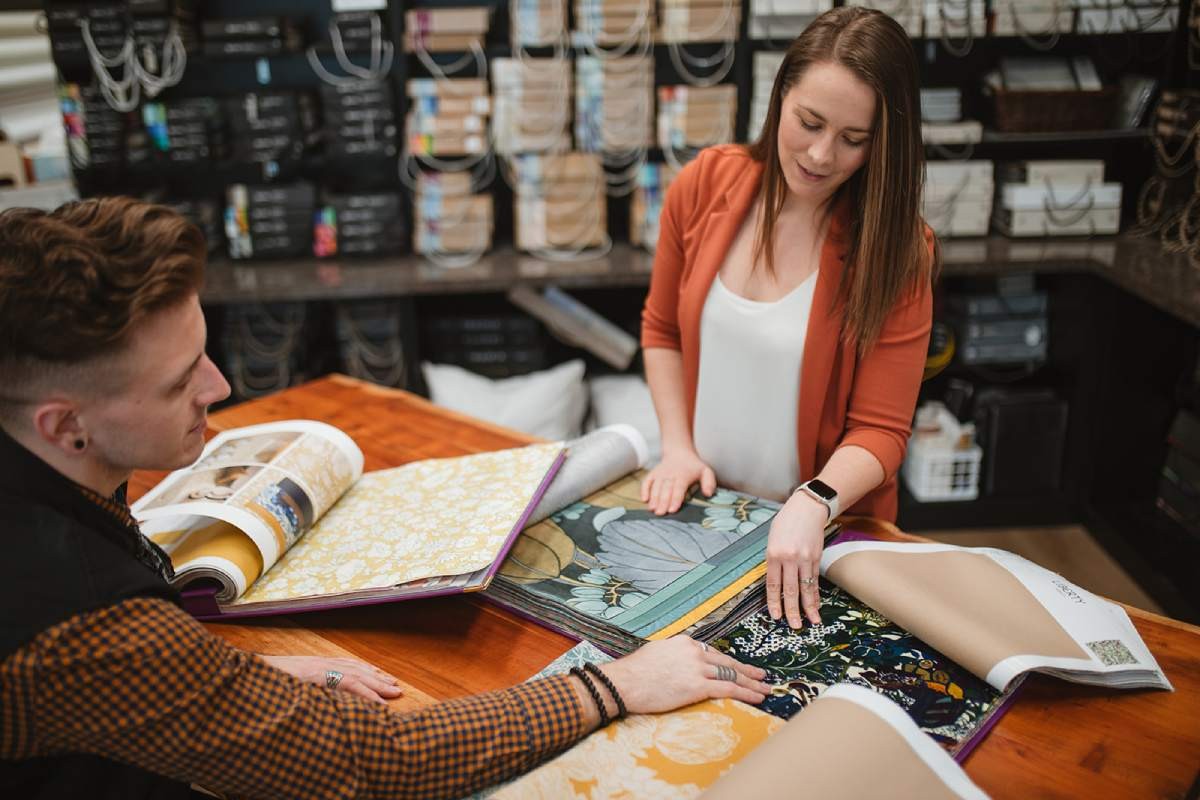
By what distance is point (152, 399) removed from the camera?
1002 mm

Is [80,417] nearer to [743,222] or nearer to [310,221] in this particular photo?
[743,222]

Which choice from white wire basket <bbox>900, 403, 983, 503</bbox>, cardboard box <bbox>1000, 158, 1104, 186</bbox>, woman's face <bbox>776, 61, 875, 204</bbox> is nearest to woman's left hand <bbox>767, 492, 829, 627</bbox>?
woman's face <bbox>776, 61, 875, 204</bbox>

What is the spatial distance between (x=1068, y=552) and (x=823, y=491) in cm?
230

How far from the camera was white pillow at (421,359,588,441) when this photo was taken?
3232mm

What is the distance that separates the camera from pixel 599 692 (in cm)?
105

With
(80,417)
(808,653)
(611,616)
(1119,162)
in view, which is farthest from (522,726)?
(1119,162)

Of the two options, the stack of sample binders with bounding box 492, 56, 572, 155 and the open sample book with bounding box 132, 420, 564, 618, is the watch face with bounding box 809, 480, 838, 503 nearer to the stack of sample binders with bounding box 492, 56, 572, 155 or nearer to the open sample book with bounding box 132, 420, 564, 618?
the open sample book with bounding box 132, 420, 564, 618

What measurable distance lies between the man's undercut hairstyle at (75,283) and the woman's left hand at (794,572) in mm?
741

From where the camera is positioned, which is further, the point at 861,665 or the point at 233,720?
the point at 861,665

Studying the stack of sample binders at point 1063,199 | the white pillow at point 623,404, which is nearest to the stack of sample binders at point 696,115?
the white pillow at point 623,404

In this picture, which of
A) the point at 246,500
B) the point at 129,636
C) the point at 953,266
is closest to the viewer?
the point at 129,636

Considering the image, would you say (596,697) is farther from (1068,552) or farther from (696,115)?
(1068,552)

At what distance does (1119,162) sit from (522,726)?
340 cm

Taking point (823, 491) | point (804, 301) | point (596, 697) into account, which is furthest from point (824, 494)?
point (596, 697)
